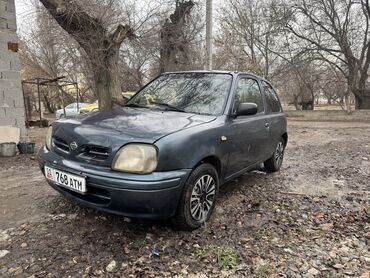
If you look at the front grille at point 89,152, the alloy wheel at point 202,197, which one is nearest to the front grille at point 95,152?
the front grille at point 89,152

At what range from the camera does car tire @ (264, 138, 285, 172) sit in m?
5.48

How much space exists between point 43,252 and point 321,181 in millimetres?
4149

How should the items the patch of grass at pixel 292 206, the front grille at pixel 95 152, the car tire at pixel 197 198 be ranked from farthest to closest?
the patch of grass at pixel 292 206
the car tire at pixel 197 198
the front grille at pixel 95 152

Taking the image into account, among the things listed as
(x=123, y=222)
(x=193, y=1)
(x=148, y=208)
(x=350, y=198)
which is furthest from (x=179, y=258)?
(x=193, y=1)

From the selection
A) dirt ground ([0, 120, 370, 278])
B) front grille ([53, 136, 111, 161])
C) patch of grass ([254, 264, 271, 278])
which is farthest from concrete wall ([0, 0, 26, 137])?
patch of grass ([254, 264, 271, 278])

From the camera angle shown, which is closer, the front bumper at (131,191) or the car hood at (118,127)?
the front bumper at (131,191)

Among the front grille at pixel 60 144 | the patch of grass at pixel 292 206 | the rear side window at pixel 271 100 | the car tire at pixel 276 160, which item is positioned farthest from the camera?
the car tire at pixel 276 160

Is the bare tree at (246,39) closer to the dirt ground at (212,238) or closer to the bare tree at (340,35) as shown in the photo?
the bare tree at (340,35)

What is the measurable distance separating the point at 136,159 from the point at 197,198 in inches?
32.3

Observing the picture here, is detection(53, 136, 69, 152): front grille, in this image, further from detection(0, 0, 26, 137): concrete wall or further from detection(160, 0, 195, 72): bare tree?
detection(160, 0, 195, 72): bare tree

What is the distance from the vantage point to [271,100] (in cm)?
527

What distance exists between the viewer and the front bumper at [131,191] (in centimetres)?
276

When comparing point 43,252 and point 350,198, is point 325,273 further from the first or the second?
point 43,252

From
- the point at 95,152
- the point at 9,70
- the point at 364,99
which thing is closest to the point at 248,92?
the point at 95,152
